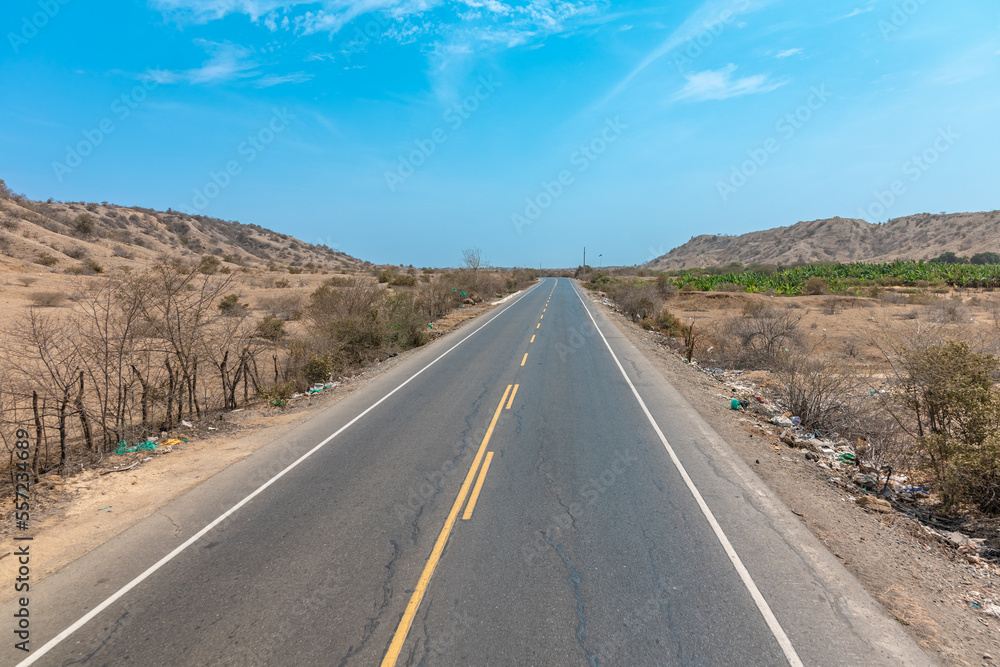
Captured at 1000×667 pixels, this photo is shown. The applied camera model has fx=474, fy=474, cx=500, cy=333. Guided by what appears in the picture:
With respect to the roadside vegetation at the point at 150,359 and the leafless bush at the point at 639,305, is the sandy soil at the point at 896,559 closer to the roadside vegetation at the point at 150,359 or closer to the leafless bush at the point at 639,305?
the roadside vegetation at the point at 150,359

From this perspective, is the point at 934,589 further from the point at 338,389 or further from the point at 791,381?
the point at 338,389

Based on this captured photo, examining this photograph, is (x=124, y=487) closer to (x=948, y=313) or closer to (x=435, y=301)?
(x=435, y=301)

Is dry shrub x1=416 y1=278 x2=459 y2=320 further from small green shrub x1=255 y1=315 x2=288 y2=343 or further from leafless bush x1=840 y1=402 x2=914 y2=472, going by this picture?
leafless bush x1=840 y1=402 x2=914 y2=472

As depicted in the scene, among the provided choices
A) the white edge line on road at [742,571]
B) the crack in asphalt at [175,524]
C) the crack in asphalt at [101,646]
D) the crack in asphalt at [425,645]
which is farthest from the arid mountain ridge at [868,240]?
the crack in asphalt at [101,646]

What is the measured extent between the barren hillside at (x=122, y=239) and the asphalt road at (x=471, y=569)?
11624mm

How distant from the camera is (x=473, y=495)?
6.73m

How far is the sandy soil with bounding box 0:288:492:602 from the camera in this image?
228 inches

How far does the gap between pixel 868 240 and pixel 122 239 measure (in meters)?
157

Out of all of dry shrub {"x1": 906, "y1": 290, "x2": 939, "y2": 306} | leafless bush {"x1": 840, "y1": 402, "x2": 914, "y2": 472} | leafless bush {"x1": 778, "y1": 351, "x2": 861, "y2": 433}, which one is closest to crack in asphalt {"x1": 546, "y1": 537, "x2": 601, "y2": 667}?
leafless bush {"x1": 840, "y1": 402, "x2": 914, "y2": 472}

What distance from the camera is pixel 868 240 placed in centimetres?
12419

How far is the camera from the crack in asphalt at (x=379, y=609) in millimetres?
3873

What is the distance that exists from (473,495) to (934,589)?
5.18 meters

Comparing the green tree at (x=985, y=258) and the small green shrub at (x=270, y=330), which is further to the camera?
the green tree at (x=985, y=258)

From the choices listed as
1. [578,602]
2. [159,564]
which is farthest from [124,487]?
[578,602]
